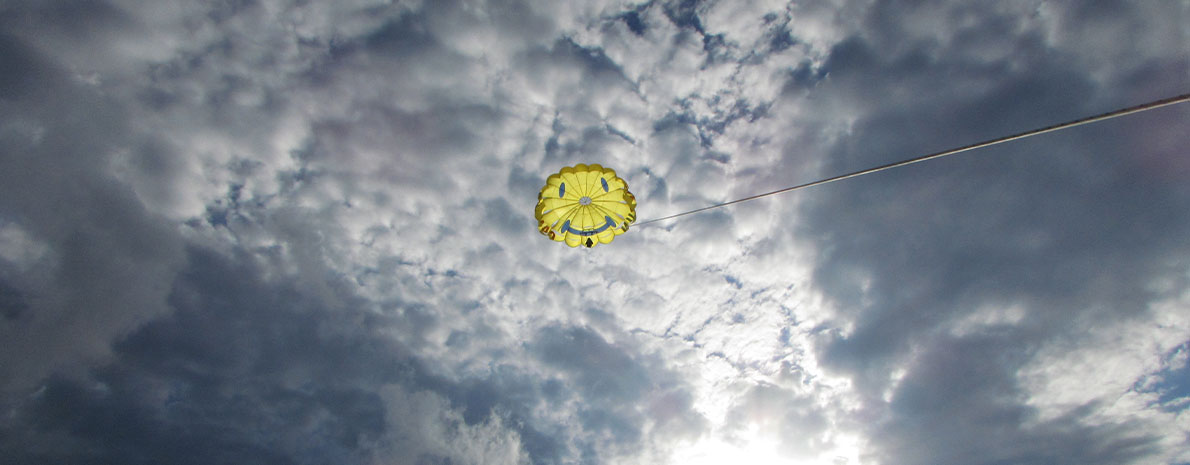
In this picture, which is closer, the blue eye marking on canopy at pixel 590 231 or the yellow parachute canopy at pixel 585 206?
the yellow parachute canopy at pixel 585 206

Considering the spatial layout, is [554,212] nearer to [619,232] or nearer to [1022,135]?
[619,232]

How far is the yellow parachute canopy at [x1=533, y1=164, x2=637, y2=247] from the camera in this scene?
1144 cm

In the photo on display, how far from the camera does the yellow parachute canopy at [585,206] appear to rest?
1144 centimetres

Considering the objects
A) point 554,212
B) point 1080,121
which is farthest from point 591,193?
point 1080,121

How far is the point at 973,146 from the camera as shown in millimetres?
5863

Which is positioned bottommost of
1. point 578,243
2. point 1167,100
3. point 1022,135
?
point 1167,100

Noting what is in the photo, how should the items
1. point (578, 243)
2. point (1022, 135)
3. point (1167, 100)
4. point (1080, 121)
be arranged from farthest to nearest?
point (578, 243) < point (1022, 135) < point (1080, 121) < point (1167, 100)

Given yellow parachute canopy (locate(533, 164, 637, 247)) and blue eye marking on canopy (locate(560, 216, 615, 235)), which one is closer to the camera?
yellow parachute canopy (locate(533, 164, 637, 247))

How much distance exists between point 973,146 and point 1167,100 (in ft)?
5.28

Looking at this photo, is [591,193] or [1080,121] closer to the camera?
[1080,121]

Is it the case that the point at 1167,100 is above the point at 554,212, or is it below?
below

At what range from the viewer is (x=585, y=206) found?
41.4 feet

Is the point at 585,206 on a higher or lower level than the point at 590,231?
higher

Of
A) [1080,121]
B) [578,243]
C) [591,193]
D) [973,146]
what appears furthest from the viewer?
[578,243]
